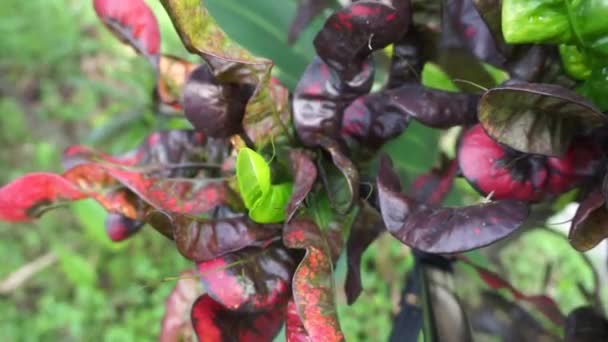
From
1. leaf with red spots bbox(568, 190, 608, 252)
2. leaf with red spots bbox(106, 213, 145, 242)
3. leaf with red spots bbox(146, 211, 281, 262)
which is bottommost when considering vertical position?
leaf with red spots bbox(106, 213, 145, 242)

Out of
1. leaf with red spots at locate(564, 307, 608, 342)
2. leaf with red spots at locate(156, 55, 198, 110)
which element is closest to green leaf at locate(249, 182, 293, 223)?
leaf with red spots at locate(156, 55, 198, 110)

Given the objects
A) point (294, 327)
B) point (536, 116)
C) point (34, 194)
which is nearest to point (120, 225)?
point (34, 194)

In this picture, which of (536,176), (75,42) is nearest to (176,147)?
(536,176)

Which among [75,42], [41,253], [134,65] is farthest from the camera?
[75,42]

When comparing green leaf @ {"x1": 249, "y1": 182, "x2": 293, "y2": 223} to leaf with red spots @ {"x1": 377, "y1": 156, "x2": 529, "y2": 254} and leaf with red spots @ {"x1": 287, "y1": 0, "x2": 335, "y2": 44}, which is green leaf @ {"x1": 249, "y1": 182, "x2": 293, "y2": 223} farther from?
leaf with red spots @ {"x1": 287, "y1": 0, "x2": 335, "y2": 44}

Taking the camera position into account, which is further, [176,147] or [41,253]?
[41,253]

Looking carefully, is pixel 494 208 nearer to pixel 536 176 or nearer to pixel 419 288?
pixel 536 176

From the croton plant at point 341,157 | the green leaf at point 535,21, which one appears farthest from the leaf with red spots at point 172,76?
the green leaf at point 535,21
